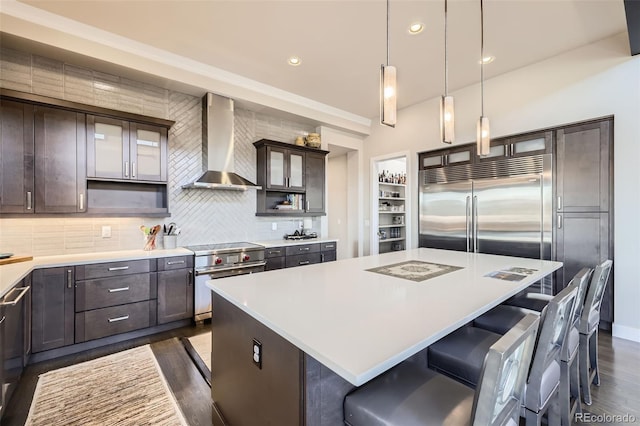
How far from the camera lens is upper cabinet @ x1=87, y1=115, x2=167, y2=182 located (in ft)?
9.48

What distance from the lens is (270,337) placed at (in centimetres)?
120

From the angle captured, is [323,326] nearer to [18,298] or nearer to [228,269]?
[18,298]

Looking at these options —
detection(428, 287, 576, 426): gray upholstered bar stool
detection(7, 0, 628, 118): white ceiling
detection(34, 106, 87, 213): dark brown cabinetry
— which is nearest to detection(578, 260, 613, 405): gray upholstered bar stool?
detection(428, 287, 576, 426): gray upholstered bar stool

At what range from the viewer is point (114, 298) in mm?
2764

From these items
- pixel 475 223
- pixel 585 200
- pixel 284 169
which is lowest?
pixel 475 223

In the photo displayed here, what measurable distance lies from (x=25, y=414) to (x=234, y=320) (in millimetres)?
1637

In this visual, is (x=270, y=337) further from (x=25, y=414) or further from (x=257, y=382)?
(x=25, y=414)

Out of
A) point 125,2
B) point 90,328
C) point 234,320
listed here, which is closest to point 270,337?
point 234,320

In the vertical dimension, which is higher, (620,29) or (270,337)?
(620,29)

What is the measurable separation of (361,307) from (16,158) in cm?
333

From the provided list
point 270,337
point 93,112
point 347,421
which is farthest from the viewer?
point 93,112

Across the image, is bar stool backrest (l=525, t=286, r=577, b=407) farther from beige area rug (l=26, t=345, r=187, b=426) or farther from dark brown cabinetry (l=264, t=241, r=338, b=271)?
dark brown cabinetry (l=264, t=241, r=338, b=271)

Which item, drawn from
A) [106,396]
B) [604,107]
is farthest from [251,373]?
Answer: [604,107]

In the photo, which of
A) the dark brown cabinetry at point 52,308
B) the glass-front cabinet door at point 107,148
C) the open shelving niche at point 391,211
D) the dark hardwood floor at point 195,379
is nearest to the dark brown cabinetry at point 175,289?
the dark hardwood floor at point 195,379
